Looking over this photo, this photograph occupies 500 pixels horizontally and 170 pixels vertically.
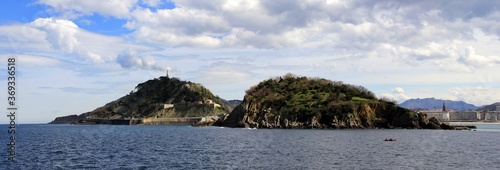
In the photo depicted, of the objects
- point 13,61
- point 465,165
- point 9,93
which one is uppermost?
point 13,61

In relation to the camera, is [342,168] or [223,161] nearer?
[342,168]

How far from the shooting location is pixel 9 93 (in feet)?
169

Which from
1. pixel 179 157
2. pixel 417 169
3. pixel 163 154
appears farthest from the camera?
pixel 163 154

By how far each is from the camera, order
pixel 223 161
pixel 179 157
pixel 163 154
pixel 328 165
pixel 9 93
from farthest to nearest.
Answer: pixel 163 154 < pixel 179 157 < pixel 223 161 < pixel 328 165 < pixel 9 93

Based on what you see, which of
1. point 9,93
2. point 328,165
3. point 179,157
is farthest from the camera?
point 179,157

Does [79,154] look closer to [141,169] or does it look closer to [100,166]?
[100,166]

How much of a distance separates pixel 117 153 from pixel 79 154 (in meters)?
6.52

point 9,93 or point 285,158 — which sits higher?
point 9,93

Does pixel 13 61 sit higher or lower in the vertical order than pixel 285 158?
higher

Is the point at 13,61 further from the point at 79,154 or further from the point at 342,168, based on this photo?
the point at 342,168

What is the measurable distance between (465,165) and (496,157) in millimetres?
15081

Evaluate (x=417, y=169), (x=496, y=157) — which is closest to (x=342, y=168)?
(x=417, y=169)

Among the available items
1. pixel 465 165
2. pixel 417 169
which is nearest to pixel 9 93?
pixel 417 169

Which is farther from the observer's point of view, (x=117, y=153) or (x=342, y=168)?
(x=117, y=153)
